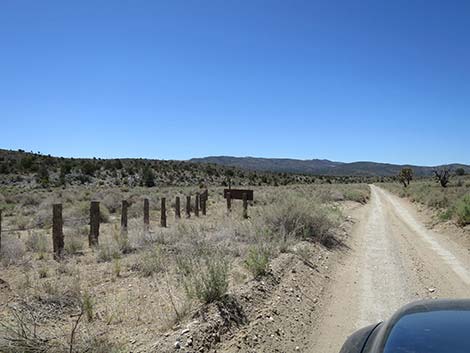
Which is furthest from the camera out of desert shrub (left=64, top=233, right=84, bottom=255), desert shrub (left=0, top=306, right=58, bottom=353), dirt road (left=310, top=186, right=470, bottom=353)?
desert shrub (left=64, top=233, right=84, bottom=255)

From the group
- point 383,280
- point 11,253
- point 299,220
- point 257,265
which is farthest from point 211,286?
point 299,220

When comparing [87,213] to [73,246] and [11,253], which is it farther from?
[11,253]

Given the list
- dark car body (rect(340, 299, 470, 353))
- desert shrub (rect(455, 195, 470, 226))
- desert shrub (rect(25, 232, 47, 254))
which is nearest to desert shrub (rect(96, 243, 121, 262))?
desert shrub (rect(25, 232, 47, 254))

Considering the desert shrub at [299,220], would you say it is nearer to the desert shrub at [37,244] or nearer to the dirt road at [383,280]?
the dirt road at [383,280]

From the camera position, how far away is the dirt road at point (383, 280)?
723 centimetres

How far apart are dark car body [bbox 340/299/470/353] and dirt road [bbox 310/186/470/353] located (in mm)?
3019

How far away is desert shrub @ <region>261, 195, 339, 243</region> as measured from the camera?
14430mm

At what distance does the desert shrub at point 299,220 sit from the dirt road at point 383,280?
1173 mm

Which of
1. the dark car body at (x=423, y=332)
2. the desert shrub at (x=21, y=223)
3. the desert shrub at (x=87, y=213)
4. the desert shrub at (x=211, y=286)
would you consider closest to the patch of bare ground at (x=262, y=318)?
the desert shrub at (x=211, y=286)

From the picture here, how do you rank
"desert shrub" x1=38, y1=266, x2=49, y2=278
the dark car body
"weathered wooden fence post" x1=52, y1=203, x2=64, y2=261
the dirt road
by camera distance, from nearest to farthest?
the dark car body < the dirt road < "desert shrub" x1=38, y1=266, x2=49, y2=278 < "weathered wooden fence post" x1=52, y1=203, x2=64, y2=261

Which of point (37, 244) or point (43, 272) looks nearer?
point (43, 272)

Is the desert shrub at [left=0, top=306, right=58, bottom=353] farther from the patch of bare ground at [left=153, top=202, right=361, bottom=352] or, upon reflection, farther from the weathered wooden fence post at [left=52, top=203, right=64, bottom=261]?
the weathered wooden fence post at [left=52, top=203, right=64, bottom=261]

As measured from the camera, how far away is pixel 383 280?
391 inches

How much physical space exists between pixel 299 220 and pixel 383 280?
510 centimetres
